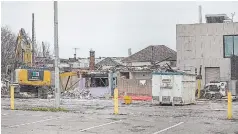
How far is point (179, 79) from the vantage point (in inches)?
1112

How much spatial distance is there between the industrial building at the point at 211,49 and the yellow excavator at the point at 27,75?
13670mm

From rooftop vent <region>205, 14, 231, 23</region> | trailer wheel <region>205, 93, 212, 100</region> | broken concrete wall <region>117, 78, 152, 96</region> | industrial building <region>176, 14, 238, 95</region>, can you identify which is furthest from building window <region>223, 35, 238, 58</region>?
broken concrete wall <region>117, 78, 152, 96</region>

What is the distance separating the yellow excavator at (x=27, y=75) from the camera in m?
39.8

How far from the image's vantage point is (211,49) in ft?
152

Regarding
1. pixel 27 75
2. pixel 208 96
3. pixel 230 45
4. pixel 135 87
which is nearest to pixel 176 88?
pixel 208 96

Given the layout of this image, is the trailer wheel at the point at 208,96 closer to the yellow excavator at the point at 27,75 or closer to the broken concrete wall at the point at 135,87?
the broken concrete wall at the point at 135,87

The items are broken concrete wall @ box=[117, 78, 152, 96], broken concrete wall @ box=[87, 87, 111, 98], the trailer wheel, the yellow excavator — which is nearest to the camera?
the trailer wheel

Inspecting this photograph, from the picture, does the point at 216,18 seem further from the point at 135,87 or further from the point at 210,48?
the point at 135,87

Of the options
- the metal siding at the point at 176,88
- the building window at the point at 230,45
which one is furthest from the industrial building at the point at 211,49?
the metal siding at the point at 176,88

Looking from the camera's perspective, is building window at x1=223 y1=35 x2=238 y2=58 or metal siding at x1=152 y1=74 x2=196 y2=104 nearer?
metal siding at x1=152 y1=74 x2=196 y2=104

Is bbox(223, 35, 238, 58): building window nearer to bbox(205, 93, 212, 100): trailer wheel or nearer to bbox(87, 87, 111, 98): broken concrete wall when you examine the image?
bbox(205, 93, 212, 100): trailer wheel

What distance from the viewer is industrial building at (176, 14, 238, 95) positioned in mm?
45938

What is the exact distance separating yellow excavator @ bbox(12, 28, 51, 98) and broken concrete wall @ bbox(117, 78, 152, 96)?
6551 mm

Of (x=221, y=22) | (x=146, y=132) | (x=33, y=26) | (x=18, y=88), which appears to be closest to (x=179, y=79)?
(x=146, y=132)
